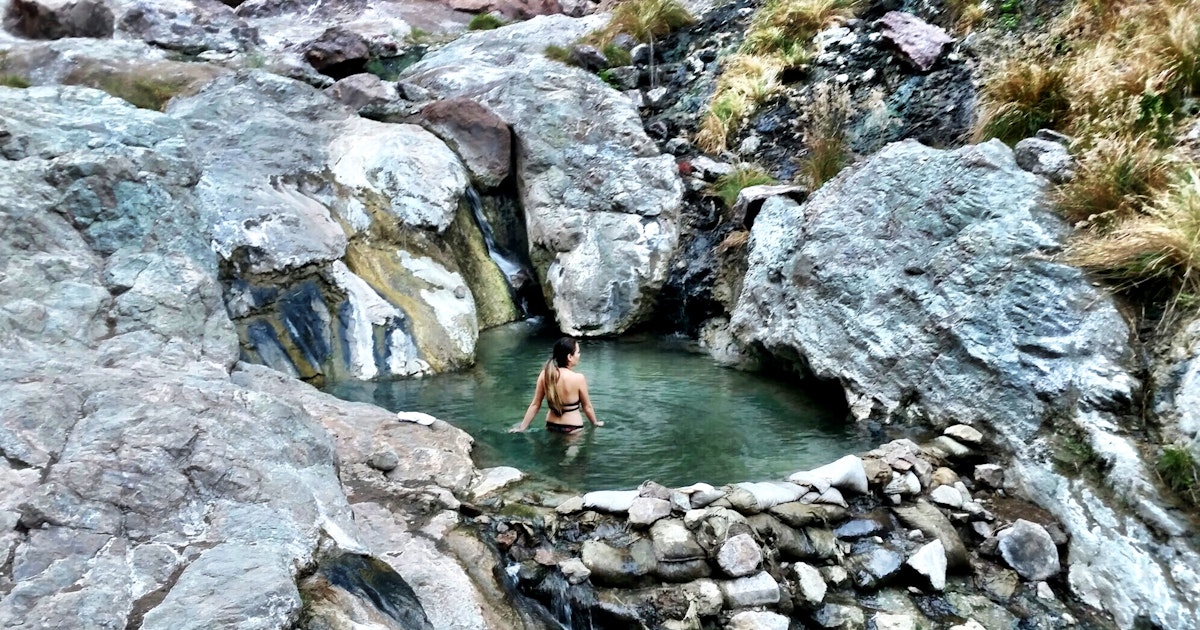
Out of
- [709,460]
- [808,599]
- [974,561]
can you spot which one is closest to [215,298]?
[709,460]

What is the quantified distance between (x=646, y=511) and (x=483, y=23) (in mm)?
12873

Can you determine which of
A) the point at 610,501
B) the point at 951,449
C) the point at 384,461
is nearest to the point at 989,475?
the point at 951,449

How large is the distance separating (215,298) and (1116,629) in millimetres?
5431

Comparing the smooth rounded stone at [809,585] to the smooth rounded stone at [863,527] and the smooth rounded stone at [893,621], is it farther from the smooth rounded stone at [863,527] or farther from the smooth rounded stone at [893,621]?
the smooth rounded stone at [863,527]

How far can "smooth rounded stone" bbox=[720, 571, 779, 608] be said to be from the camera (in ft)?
11.2

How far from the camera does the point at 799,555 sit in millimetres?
3691

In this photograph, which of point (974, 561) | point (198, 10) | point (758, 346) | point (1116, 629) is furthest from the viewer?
point (198, 10)

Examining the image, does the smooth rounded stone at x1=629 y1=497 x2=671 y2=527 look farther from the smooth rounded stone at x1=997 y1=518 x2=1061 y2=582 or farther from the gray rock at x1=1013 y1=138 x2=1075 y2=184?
the gray rock at x1=1013 y1=138 x2=1075 y2=184

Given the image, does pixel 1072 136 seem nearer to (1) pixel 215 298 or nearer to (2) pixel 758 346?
(2) pixel 758 346

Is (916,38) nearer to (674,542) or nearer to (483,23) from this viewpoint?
(674,542)

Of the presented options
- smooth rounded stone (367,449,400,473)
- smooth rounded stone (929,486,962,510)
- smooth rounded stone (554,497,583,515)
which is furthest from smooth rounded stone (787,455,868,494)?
smooth rounded stone (367,449,400,473)

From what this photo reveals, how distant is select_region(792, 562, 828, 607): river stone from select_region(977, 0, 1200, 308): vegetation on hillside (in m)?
2.51

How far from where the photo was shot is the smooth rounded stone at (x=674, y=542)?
3.56 meters

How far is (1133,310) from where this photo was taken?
14.0ft
